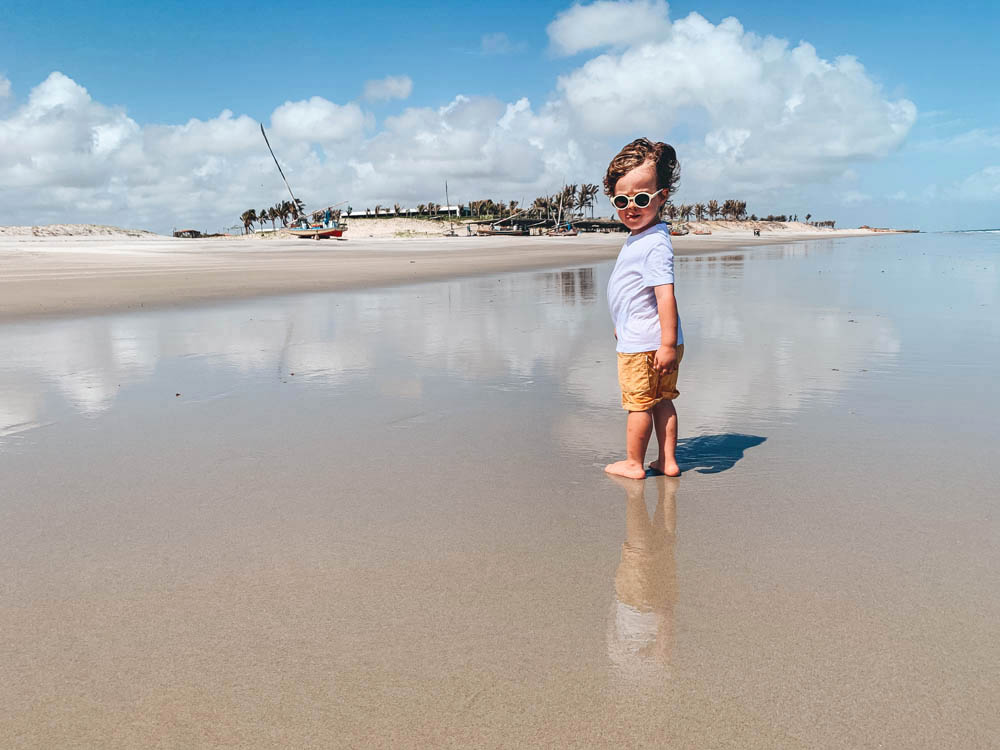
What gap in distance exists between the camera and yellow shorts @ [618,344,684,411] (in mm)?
3303

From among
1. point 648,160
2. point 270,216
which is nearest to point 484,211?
point 270,216

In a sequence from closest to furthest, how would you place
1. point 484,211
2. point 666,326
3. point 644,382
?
point 666,326 < point 644,382 < point 484,211

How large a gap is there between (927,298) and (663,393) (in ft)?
34.4

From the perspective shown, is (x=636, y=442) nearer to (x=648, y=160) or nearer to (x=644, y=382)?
(x=644, y=382)

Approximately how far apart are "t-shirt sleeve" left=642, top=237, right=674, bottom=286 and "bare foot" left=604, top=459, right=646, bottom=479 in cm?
85

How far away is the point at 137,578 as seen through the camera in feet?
7.55

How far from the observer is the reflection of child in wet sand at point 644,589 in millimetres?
1870

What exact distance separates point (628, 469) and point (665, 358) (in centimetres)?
55

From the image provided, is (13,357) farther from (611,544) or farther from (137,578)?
(611,544)

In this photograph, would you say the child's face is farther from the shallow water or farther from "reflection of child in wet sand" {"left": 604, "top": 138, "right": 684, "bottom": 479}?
the shallow water

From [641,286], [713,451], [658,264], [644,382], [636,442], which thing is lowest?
[713,451]

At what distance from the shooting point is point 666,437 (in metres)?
3.35

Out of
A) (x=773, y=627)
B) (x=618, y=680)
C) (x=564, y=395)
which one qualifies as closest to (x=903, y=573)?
(x=773, y=627)

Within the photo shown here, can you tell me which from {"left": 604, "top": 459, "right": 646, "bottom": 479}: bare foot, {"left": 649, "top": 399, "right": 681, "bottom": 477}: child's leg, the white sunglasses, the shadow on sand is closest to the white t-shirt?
the white sunglasses
